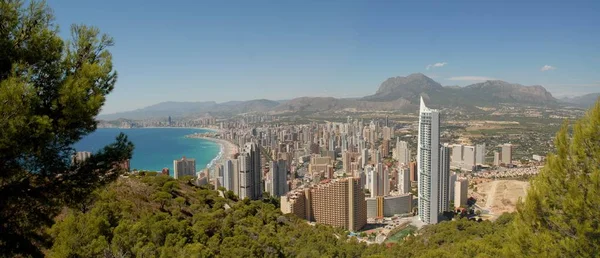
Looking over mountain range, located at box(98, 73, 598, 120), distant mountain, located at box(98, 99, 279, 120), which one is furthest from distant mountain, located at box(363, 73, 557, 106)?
distant mountain, located at box(98, 99, 279, 120)

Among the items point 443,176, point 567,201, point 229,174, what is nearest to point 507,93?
point 443,176

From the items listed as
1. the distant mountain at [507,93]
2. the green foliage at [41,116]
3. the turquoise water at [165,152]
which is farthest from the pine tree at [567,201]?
the distant mountain at [507,93]

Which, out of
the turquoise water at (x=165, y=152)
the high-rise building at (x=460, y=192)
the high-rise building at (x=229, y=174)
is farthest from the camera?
the turquoise water at (x=165, y=152)

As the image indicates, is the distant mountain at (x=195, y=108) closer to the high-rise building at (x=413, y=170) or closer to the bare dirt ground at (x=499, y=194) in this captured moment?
the high-rise building at (x=413, y=170)

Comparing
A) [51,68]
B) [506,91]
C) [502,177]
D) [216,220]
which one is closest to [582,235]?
[51,68]

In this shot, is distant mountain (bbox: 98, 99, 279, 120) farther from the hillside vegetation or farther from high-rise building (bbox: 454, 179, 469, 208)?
the hillside vegetation

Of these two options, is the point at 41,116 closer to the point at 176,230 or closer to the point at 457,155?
the point at 176,230
